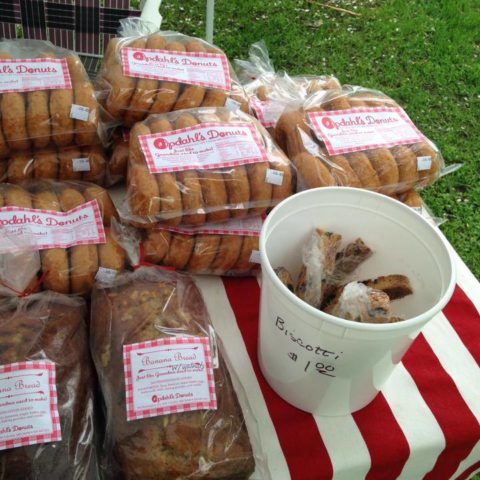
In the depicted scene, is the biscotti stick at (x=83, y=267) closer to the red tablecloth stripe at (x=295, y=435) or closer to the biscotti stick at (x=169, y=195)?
the biscotti stick at (x=169, y=195)

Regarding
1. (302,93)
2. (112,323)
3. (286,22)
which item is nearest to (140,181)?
(112,323)

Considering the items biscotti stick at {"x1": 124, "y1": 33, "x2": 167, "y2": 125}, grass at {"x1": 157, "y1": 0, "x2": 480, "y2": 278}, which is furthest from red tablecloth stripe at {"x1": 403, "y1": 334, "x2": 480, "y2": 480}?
grass at {"x1": 157, "y1": 0, "x2": 480, "y2": 278}

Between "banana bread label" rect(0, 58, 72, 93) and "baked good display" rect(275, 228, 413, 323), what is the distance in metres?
0.54

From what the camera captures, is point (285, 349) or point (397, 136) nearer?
point (285, 349)

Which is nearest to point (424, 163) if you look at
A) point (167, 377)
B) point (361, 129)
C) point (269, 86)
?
point (361, 129)

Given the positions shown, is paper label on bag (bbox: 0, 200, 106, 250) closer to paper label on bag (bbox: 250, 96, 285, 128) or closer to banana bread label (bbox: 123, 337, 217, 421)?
banana bread label (bbox: 123, 337, 217, 421)

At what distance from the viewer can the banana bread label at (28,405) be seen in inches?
25.6

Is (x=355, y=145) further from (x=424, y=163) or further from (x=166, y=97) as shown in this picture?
(x=166, y=97)

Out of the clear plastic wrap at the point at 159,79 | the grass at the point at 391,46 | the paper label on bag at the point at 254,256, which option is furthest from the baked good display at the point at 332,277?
the grass at the point at 391,46

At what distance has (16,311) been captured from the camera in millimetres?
771

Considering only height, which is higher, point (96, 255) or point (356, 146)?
point (356, 146)

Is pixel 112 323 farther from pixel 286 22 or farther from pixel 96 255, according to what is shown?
pixel 286 22

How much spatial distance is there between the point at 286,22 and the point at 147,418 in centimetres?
273

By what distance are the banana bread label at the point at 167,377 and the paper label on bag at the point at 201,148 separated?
0.32 m
